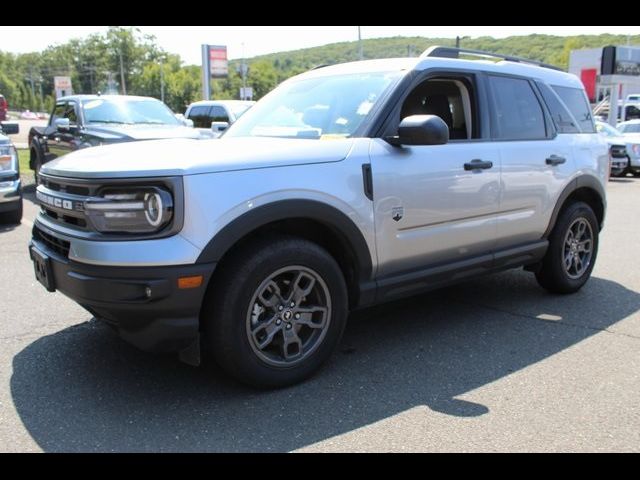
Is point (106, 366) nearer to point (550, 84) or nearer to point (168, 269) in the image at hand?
point (168, 269)

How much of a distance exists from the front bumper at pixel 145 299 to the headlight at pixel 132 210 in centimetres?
21

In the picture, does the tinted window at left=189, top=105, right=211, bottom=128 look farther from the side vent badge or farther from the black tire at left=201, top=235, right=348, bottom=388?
the black tire at left=201, top=235, right=348, bottom=388

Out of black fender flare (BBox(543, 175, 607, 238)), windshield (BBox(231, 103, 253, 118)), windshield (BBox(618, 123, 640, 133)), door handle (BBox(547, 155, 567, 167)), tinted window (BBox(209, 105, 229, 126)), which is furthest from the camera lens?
windshield (BBox(618, 123, 640, 133))

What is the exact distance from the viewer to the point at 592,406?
3.23 meters

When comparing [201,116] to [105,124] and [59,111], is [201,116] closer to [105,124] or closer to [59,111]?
[59,111]

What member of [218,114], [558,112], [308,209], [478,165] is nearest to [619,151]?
[218,114]

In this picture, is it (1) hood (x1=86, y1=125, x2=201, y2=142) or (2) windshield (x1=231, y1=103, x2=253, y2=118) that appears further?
(2) windshield (x1=231, y1=103, x2=253, y2=118)

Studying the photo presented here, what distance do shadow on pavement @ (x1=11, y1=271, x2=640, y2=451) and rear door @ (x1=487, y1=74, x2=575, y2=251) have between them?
73cm

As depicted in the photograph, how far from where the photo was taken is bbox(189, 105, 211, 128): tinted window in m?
15.6

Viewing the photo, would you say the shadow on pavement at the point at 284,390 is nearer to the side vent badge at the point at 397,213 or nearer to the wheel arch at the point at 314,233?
the wheel arch at the point at 314,233

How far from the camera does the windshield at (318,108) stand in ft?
12.7

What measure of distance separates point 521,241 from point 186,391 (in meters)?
2.81

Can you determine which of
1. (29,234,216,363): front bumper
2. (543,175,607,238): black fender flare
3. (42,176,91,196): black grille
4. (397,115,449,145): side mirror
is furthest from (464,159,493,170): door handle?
(42,176,91,196): black grille
